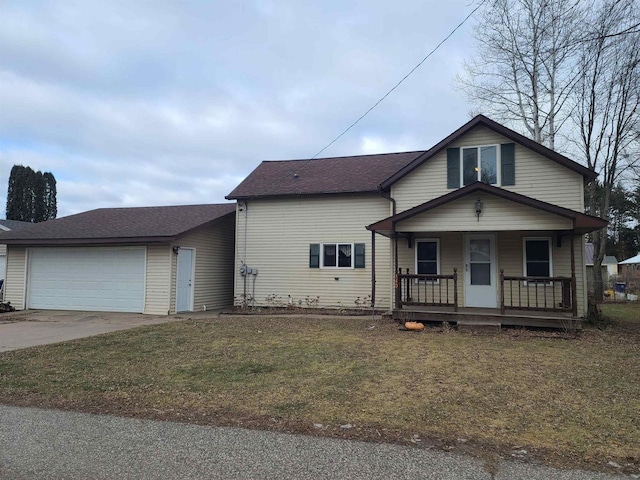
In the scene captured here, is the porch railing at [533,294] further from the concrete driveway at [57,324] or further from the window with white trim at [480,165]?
the concrete driveway at [57,324]

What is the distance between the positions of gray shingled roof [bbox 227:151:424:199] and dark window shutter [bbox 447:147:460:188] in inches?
98.9

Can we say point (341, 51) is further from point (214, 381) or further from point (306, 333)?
point (214, 381)

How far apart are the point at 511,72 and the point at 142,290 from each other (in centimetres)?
1892

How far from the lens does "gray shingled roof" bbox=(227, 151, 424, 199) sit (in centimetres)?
1541

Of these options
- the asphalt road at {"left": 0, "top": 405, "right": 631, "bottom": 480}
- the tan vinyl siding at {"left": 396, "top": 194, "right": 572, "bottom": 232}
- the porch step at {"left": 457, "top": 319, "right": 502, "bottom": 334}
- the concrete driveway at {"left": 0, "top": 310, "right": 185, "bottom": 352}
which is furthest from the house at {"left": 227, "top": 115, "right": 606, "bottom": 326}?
the asphalt road at {"left": 0, "top": 405, "right": 631, "bottom": 480}

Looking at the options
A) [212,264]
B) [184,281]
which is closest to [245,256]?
[212,264]

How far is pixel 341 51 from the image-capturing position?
11.9 m

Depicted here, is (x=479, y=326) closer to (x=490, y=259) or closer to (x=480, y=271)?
(x=480, y=271)

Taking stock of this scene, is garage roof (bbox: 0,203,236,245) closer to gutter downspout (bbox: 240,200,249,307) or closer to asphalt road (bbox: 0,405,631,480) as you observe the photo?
gutter downspout (bbox: 240,200,249,307)

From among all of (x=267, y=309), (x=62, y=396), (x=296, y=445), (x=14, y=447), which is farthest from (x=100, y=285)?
(x=296, y=445)

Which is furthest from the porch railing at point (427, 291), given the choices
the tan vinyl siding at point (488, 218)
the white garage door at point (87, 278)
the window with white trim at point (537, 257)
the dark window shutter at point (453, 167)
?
the white garage door at point (87, 278)

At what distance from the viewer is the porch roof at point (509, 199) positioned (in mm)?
10266

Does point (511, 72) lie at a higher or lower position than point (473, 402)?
higher

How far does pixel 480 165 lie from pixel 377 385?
8.87 meters
